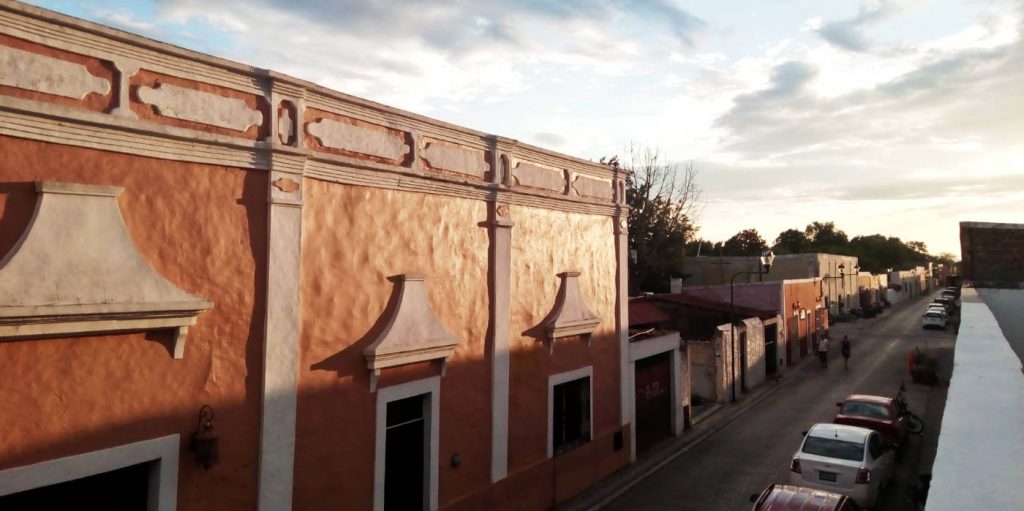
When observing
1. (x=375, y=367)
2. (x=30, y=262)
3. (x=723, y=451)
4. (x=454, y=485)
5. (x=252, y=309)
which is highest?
(x=30, y=262)

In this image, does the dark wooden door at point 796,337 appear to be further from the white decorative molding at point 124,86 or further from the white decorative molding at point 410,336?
the white decorative molding at point 124,86

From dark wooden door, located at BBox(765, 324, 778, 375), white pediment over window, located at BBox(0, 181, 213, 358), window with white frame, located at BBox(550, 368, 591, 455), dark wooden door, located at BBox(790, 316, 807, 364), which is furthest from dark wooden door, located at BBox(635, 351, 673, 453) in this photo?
dark wooden door, located at BBox(790, 316, 807, 364)

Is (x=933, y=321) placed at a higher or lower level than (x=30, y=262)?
lower

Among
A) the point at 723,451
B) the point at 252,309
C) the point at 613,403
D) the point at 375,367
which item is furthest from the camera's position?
the point at 723,451

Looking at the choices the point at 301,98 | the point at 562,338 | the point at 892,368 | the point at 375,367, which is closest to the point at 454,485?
the point at 375,367

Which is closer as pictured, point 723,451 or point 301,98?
point 301,98

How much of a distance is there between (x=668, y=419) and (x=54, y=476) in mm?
14888

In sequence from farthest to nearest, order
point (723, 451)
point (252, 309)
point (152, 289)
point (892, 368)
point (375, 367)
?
point (892, 368) → point (723, 451) → point (375, 367) → point (252, 309) → point (152, 289)

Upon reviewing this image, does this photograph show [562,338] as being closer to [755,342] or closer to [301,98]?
[301,98]

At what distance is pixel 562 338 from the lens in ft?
41.8

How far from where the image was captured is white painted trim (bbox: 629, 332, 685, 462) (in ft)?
49.9

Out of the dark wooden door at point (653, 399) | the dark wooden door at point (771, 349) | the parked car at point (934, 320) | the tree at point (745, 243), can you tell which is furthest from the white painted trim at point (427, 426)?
the tree at point (745, 243)

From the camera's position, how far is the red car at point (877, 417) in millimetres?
15062

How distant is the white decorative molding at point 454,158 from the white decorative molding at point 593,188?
312 centimetres
